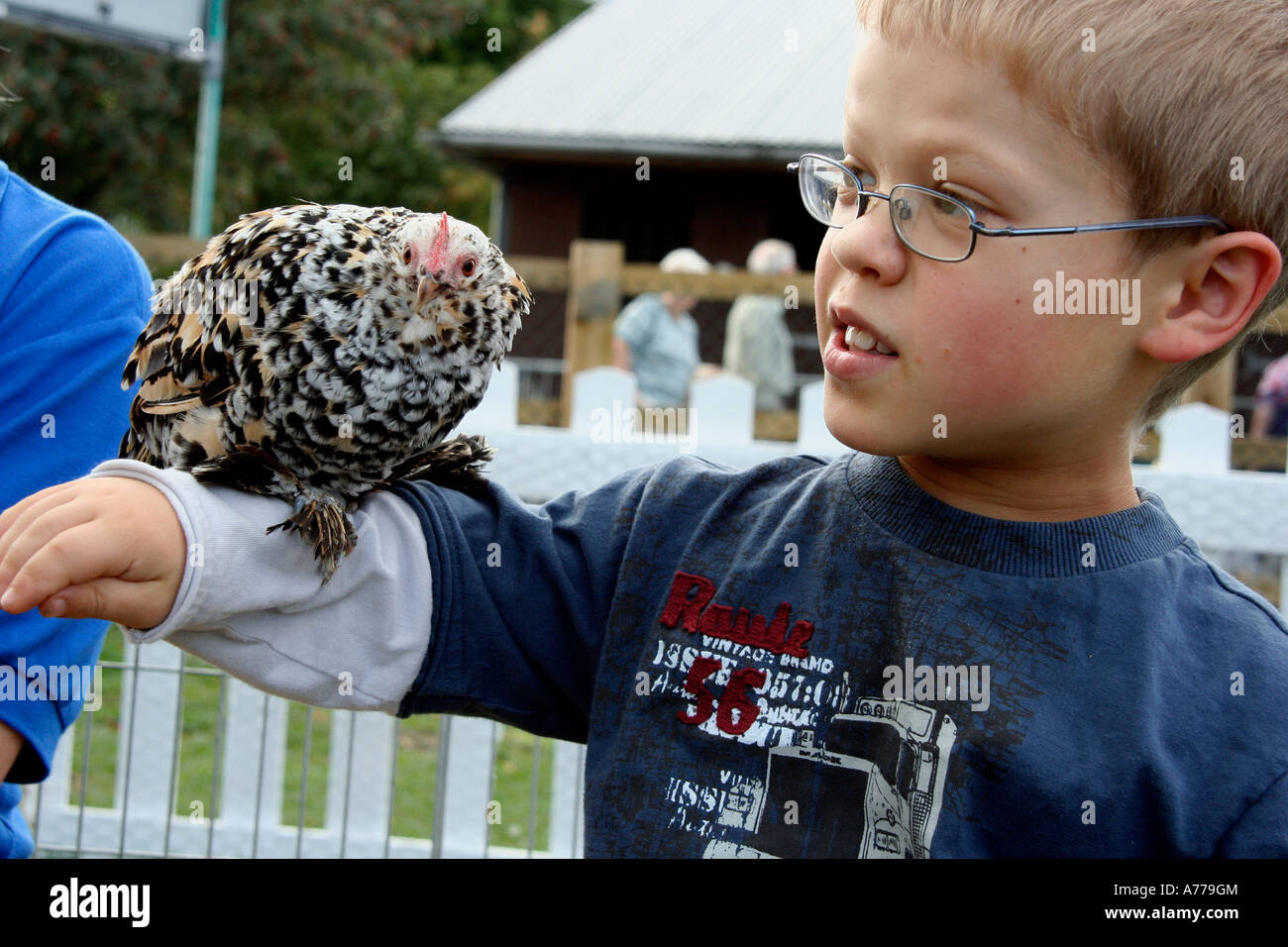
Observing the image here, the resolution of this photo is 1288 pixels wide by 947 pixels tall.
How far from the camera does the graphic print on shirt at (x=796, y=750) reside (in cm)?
105

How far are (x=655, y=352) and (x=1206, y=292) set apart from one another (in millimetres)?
4466

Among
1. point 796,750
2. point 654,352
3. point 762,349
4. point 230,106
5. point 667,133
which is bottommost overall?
point 796,750

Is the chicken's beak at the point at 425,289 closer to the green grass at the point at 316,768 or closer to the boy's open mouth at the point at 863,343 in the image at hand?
the boy's open mouth at the point at 863,343

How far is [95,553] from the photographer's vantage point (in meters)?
0.81

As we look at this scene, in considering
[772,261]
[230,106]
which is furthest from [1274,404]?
[230,106]

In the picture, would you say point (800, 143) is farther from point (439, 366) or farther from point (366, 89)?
point (439, 366)

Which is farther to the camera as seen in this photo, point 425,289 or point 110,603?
point 425,289

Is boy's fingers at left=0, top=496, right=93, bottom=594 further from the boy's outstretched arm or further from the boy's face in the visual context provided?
the boy's face

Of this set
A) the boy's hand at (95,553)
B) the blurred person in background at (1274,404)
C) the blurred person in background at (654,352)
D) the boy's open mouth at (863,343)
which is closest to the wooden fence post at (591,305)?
the blurred person in background at (654,352)

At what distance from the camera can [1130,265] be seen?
1026 mm

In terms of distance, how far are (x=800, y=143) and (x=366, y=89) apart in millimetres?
5364

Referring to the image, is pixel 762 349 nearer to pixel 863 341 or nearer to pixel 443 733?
pixel 443 733

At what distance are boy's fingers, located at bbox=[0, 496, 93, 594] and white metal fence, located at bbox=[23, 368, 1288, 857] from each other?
1730 millimetres

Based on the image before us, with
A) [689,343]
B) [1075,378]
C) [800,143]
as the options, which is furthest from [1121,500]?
[800,143]
